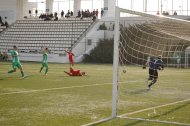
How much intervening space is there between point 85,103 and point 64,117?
7.83ft

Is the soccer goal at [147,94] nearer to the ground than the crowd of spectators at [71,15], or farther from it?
nearer to the ground

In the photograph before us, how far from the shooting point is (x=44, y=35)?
50.6 meters

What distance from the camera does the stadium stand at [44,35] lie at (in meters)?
48.1

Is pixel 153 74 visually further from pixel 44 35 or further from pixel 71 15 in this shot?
pixel 71 15

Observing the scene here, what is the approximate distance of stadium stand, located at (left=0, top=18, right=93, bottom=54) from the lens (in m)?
48.1

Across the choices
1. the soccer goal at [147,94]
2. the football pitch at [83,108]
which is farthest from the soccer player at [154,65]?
the football pitch at [83,108]

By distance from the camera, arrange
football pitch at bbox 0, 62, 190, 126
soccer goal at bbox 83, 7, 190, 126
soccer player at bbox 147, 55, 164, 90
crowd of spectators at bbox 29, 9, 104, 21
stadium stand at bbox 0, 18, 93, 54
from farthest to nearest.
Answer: crowd of spectators at bbox 29, 9, 104, 21, stadium stand at bbox 0, 18, 93, 54, soccer player at bbox 147, 55, 164, 90, soccer goal at bbox 83, 7, 190, 126, football pitch at bbox 0, 62, 190, 126

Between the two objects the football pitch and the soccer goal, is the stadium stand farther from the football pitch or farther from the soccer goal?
the football pitch

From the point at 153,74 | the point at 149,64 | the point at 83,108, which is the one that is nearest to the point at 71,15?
the point at 153,74

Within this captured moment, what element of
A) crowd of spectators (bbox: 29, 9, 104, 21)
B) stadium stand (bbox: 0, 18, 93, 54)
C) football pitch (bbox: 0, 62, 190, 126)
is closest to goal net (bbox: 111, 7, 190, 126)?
football pitch (bbox: 0, 62, 190, 126)

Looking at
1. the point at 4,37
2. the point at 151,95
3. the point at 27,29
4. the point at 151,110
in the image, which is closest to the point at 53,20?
the point at 27,29

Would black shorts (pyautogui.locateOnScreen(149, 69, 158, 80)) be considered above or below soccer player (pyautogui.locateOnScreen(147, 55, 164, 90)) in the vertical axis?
below

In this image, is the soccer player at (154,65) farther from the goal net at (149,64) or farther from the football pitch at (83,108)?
the football pitch at (83,108)

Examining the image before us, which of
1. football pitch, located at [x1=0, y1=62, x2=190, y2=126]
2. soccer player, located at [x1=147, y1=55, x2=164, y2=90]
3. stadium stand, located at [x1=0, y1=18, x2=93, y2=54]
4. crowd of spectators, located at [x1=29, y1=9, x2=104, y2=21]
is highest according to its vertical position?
crowd of spectators, located at [x1=29, y1=9, x2=104, y2=21]
